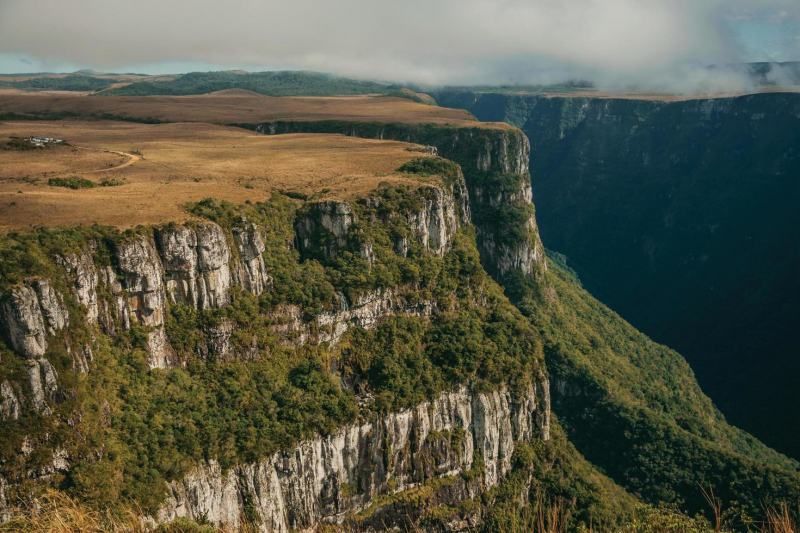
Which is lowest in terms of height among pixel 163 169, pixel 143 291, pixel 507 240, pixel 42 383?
pixel 42 383

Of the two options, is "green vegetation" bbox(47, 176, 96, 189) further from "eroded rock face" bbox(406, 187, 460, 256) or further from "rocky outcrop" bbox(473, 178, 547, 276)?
"rocky outcrop" bbox(473, 178, 547, 276)

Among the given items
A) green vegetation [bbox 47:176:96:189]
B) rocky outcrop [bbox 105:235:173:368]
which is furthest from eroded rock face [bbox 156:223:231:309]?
green vegetation [bbox 47:176:96:189]

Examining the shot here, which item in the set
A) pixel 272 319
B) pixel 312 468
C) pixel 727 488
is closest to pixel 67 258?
pixel 272 319

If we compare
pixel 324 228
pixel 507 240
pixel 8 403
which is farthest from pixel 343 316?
pixel 507 240

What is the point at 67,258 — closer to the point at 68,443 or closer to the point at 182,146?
the point at 68,443

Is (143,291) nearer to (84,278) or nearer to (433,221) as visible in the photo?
(84,278)

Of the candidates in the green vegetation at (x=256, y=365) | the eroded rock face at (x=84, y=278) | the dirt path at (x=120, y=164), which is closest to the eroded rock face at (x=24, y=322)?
the green vegetation at (x=256, y=365)
